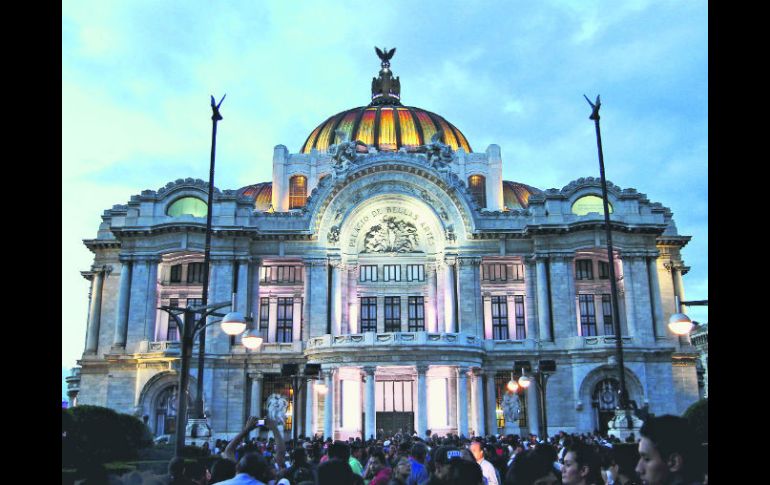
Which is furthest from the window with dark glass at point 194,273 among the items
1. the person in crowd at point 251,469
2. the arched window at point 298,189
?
the person in crowd at point 251,469

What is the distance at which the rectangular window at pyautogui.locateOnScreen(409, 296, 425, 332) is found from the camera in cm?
5609

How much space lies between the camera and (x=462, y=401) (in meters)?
47.8

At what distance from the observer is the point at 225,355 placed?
168 ft

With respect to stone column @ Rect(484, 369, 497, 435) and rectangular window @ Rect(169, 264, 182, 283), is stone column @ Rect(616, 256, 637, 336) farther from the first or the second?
rectangular window @ Rect(169, 264, 182, 283)

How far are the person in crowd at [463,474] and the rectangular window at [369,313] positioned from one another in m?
48.8

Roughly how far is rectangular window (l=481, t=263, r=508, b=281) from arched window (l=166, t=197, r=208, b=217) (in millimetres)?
23701

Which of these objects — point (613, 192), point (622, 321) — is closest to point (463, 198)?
point (613, 192)

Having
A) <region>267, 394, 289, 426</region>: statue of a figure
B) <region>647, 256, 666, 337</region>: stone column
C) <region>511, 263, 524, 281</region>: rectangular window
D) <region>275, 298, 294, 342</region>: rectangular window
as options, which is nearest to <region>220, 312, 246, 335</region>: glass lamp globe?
<region>267, 394, 289, 426</region>: statue of a figure

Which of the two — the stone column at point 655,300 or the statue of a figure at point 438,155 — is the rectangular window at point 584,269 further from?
the statue of a figure at point 438,155

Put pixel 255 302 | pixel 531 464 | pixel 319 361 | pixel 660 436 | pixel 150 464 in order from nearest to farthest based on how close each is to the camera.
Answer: pixel 660 436 < pixel 531 464 < pixel 150 464 < pixel 319 361 < pixel 255 302

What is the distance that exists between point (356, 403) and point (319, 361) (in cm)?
454

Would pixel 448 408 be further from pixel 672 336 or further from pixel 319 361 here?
pixel 672 336

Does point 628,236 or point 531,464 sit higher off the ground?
point 628,236

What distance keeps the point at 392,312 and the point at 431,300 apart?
344 centimetres
